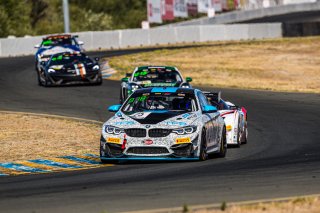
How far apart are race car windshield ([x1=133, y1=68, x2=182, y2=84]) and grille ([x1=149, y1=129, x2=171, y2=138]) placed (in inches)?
433

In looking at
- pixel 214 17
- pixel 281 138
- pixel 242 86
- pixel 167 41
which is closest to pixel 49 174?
pixel 281 138

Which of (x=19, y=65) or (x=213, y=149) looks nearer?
(x=213, y=149)

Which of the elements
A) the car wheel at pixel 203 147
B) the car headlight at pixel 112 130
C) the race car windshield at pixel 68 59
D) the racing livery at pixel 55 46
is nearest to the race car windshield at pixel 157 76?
the race car windshield at pixel 68 59

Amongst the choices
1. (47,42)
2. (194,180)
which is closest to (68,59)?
(47,42)

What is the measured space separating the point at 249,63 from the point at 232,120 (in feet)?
88.5

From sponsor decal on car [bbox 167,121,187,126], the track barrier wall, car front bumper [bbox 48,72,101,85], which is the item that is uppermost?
sponsor decal on car [bbox 167,121,187,126]

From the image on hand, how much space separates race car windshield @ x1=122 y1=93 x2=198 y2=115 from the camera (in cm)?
1675

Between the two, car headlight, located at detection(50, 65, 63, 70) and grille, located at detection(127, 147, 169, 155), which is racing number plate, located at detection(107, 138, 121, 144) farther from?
car headlight, located at detection(50, 65, 63, 70)

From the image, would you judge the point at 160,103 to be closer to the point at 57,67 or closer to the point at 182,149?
the point at 182,149

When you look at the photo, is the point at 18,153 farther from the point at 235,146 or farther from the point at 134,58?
the point at 134,58

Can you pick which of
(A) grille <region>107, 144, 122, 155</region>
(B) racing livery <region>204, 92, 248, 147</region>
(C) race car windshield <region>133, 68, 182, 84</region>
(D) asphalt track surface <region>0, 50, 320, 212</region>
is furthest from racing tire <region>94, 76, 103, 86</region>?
(A) grille <region>107, 144, 122, 155</region>

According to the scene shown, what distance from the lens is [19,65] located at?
45.8 meters

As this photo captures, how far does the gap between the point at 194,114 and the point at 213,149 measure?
31.3 inches

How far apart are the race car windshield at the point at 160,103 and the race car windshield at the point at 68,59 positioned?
18.1 meters
